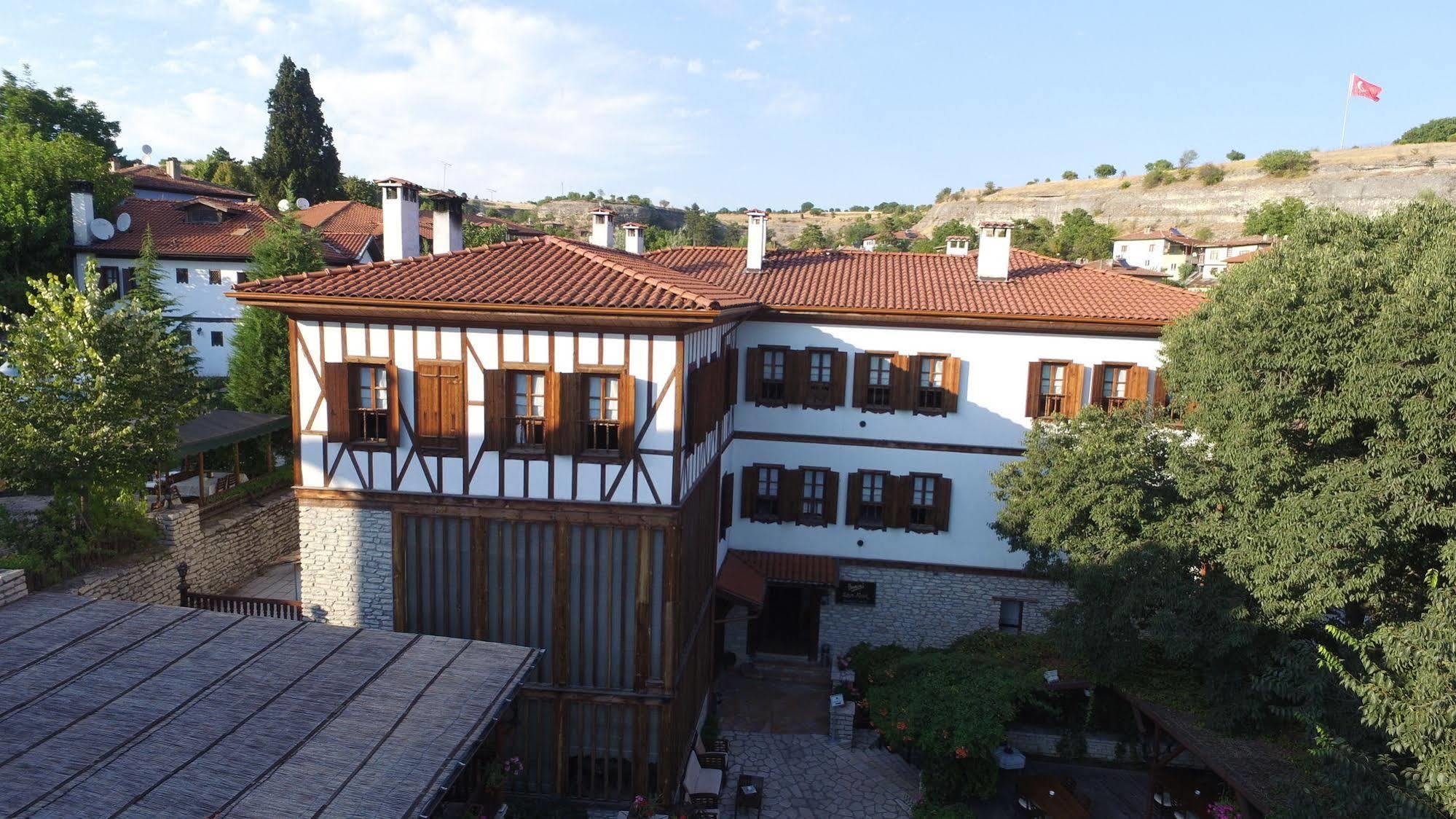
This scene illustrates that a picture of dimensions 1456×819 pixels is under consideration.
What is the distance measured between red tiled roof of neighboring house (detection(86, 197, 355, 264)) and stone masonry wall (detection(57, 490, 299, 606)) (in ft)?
51.8

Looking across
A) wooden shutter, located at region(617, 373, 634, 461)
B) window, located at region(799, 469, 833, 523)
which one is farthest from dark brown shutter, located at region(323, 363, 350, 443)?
window, located at region(799, 469, 833, 523)

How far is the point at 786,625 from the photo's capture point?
20.1m

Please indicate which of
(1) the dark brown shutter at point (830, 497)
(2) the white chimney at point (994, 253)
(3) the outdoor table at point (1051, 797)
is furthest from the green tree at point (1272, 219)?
(3) the outdoor table at point (1051, 797)

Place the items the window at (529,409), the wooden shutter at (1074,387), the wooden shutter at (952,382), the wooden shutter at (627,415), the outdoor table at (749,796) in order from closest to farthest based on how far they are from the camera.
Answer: the wooden shutter at (627,415), the window at (529,409), the outdoor table at (749,796), the wooden shutter at (1074,387), the wooden shutter at (952,382)

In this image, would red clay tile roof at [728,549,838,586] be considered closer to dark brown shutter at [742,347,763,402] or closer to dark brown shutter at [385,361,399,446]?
dark brown shutter at [742,347,763,402]

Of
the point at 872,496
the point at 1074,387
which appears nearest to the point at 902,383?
the point at 872,496

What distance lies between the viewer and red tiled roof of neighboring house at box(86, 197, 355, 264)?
109ft

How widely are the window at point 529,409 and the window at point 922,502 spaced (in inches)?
387

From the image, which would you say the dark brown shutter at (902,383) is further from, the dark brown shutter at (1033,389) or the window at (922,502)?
the dark brown shutter at (1033,389)

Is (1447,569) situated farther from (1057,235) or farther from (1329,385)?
(1057,235)

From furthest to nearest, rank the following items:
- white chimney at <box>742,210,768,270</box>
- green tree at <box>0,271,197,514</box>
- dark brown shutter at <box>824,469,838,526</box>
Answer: white chimney at <box>742,210,768,270</box> < dark brown shutter at <box>824,469,838,526</box> < green tree at <box>0,271,197,514</box>

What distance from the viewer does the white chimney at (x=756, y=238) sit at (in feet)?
66.2

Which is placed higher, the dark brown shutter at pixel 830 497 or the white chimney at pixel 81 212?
the white chimney at pixel 81 212

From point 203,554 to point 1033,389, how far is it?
19.2 meters
